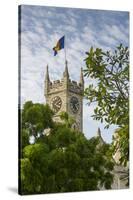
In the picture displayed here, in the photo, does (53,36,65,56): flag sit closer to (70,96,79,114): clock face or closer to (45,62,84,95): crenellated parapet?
(45,62,84,95): crenellated parapet

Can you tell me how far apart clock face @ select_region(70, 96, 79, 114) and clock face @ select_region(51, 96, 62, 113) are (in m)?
0.16

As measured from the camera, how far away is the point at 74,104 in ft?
27.4

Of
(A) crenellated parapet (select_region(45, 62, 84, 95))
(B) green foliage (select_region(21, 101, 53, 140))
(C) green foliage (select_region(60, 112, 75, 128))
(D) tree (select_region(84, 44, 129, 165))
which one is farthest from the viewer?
(D) tree (select_region(84, 44, 129, 165))

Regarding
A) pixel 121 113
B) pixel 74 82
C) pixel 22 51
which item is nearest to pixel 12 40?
pixel 22 51

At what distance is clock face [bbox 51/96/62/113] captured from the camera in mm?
8188

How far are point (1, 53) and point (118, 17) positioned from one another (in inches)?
60.6

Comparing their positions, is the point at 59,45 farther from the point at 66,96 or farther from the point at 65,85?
the point at 66,96

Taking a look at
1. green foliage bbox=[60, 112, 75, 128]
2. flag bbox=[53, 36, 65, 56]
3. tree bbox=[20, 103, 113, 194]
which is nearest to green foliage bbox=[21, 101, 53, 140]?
tree bbox=[20, 103, 113, 194]

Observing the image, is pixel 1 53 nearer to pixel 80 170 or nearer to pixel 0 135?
pixel 0 135

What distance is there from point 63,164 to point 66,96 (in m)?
0.79

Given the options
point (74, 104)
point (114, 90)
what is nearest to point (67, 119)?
point (74, 104)

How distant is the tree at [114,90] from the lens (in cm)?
855

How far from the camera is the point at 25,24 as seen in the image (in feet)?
26.1

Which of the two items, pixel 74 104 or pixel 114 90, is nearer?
pixel 74 104
